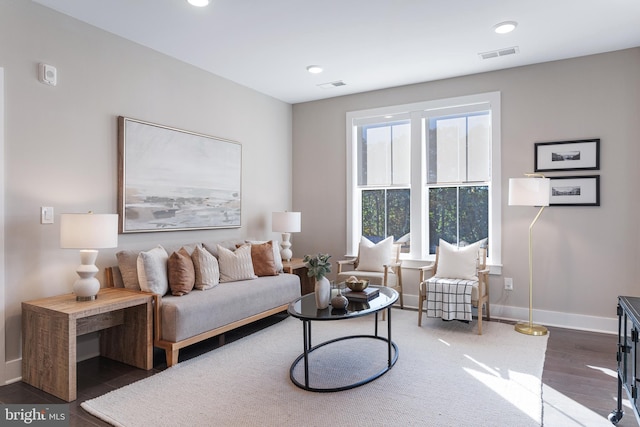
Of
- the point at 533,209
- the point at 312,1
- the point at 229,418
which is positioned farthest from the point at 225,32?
the point at 533,209

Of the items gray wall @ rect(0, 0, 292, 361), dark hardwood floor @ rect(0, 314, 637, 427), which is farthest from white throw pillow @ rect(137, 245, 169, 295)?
dark hardwood floor @ rect(0, 314, 637, 427)

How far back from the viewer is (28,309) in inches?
111

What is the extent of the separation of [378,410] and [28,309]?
2.56 m

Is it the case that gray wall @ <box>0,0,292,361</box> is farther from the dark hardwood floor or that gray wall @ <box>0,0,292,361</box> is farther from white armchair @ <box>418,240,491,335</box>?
white armchair @ <box>418,240,491,335</box>

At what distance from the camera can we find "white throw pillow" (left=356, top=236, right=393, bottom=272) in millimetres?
4805

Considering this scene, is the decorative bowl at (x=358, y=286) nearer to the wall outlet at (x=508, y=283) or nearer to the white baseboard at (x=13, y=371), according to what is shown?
the wall outlet at (x=508, y=283)

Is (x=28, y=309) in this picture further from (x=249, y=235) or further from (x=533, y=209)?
(x=533, y=209)

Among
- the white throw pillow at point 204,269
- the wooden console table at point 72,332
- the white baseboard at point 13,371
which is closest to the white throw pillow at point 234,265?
the white throw pillow at point 204,269

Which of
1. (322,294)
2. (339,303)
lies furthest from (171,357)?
(339,303)

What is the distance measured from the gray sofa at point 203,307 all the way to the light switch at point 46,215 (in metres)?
0.60

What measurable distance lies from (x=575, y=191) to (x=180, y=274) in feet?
13.2

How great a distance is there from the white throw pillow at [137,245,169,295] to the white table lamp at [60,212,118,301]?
0.36 meters

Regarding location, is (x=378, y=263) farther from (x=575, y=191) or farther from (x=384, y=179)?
(x=575, y=191)

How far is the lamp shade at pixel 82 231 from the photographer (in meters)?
2.81
